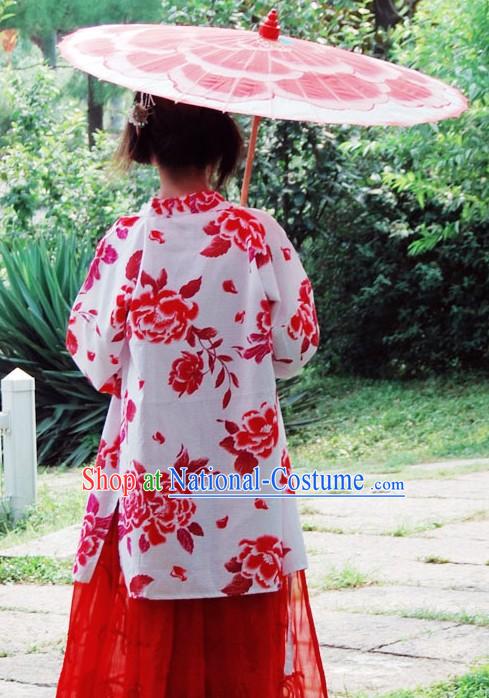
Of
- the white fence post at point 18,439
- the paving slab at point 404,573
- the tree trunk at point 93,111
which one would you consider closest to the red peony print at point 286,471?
the paving slab at point 404,573

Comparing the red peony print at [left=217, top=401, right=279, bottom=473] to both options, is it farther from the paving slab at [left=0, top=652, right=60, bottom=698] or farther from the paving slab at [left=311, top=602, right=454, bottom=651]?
the paving slab at [left=311, top=602, right=454, bottom=651]

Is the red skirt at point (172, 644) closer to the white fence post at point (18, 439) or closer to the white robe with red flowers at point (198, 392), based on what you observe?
the white robe with red flowers at point (198, 392)

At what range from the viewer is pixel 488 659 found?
147 inches

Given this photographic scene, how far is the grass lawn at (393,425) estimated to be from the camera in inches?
358

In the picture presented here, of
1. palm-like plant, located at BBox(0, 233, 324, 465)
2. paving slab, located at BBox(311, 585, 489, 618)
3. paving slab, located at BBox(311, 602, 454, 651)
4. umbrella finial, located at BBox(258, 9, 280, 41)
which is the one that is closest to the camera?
umbrella finial, located at BBox(258, 9, 280, 41)

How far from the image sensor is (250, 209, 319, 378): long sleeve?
2.89 metres

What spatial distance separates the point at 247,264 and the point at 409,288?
990cm

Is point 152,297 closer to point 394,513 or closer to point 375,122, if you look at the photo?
point 375,122

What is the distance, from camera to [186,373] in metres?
2.82

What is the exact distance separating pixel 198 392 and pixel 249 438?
0.51 ft

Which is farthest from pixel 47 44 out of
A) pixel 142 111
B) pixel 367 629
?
pixel 142 111

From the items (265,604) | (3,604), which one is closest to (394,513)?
(3,604)

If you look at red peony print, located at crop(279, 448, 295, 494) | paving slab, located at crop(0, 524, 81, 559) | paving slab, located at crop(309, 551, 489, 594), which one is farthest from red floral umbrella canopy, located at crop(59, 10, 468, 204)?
paving slab, located at crop(0, 524, 81, 559)

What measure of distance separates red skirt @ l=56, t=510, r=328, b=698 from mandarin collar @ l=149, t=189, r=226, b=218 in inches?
28.5
